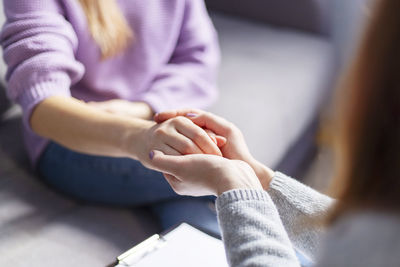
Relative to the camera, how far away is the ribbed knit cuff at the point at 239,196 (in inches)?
22.8

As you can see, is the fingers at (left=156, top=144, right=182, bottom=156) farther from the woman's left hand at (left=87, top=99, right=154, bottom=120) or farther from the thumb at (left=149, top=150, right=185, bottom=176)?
the woman's left hand at (left=87, top=99, right=154, bottom=120)

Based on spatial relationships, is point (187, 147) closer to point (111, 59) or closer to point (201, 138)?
point (201, 138)

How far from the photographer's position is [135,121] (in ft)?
2.64

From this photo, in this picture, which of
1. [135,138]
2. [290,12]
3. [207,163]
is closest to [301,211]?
[207,163]

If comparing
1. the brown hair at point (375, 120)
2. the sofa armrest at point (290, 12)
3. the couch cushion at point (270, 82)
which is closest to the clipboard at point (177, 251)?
the brown hair at point (375, 120)

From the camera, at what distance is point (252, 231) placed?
1.77 feet

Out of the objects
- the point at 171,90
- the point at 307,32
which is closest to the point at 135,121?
the point at 171,90

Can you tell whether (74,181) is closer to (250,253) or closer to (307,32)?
(250,253)

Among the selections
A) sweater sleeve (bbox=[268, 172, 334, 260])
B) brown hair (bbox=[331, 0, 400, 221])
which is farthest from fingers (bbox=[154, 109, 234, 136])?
brown hair (bbox=[331, 0, 400, 221])

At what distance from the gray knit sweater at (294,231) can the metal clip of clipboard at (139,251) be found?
0.13 m

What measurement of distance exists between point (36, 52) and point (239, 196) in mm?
422

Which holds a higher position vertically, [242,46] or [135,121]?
[135,121]

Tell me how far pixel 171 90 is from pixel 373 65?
0.63 metres

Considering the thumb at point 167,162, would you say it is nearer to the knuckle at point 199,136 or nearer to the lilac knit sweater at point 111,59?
the knuckle at point 199,136
